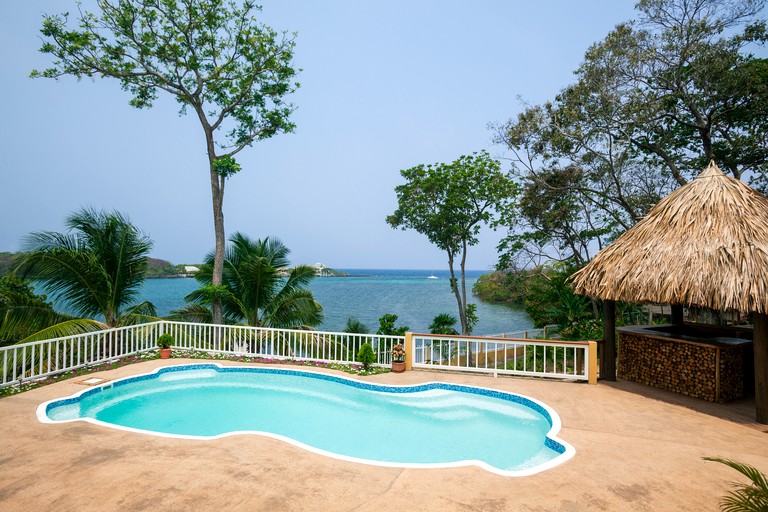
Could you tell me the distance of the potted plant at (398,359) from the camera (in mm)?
8141

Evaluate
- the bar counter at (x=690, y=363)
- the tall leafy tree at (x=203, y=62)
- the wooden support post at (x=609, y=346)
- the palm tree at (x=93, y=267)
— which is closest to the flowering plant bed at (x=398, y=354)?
the wooden support post at (x=609, y=346)

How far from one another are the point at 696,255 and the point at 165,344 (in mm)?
10219

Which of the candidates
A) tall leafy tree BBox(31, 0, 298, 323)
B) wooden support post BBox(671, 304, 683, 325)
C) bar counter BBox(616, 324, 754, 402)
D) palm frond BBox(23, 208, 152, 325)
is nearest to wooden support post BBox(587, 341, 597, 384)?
bar counter BBox(616, 324, 754, 402)

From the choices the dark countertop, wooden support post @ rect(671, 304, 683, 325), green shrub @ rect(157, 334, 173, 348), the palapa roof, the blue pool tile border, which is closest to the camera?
the palapa roof

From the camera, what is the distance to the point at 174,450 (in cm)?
446

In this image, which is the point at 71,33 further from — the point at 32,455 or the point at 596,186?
the point at 596,186

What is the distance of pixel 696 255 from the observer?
5938 mm

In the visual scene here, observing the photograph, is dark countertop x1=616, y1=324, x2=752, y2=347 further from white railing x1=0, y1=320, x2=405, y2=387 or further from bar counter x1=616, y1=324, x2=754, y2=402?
white railing x1=0, y1=320, x2=405, y2=387

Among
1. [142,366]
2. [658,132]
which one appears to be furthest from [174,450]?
[658,132]

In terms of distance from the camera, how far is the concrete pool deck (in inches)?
132

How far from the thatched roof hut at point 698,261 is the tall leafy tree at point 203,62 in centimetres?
952

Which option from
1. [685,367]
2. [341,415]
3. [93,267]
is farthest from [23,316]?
[685,367]

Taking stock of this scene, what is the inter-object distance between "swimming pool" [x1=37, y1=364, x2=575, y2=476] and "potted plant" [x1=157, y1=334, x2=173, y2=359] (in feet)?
3.22

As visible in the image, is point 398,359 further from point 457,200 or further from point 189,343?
point 457,200
